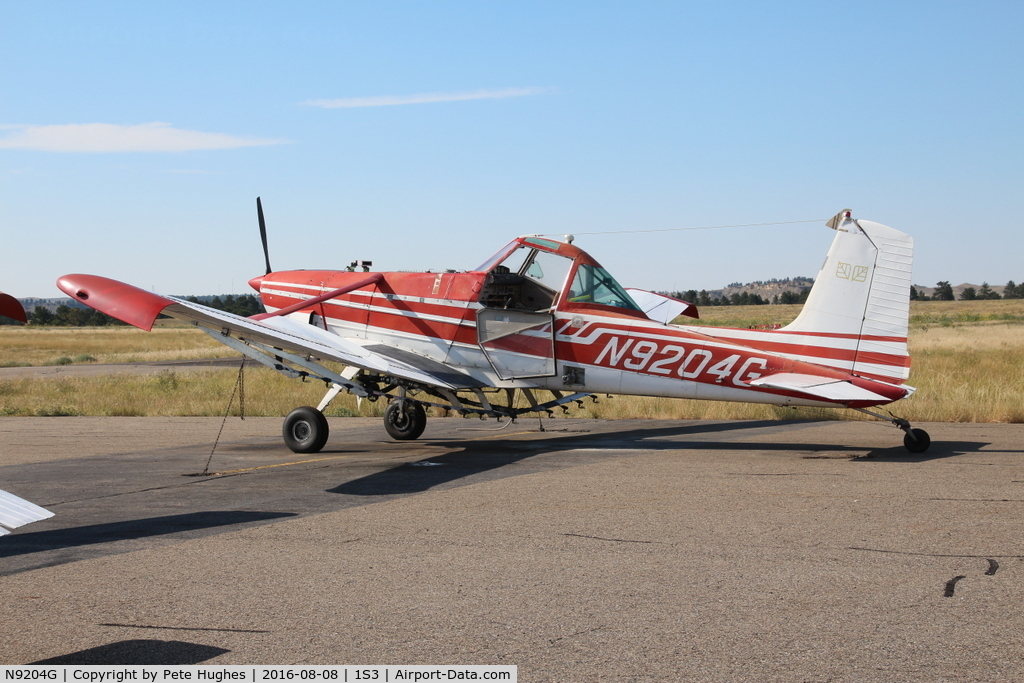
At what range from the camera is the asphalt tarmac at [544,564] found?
4.80 metres

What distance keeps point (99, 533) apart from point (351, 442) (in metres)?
7.06

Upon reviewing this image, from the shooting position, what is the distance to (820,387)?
11289mm

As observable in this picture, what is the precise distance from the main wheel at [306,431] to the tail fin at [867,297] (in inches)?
272

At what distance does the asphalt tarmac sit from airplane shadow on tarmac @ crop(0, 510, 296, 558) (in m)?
0.04

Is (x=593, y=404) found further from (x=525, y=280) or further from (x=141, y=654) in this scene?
(x=141, y=654)

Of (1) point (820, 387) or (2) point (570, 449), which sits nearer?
(1) point (820, 387)

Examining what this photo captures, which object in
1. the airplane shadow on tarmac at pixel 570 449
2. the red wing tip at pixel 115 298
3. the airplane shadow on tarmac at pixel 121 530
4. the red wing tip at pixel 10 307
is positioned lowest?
the airplane shadow on tarmac at pixel 121 530

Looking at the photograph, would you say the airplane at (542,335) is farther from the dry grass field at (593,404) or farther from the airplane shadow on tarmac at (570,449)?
the dry grass field at (593,404)

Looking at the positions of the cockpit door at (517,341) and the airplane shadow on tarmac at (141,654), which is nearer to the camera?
the airplane shadow on tarmac at (141,654)

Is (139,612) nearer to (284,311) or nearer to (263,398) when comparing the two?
(284,311)

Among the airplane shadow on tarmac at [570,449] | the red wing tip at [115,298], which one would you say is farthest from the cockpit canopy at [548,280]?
the red wing tip at [115,298]

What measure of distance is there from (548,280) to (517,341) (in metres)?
1.02

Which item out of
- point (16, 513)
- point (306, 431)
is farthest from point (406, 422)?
point (16, 513)
